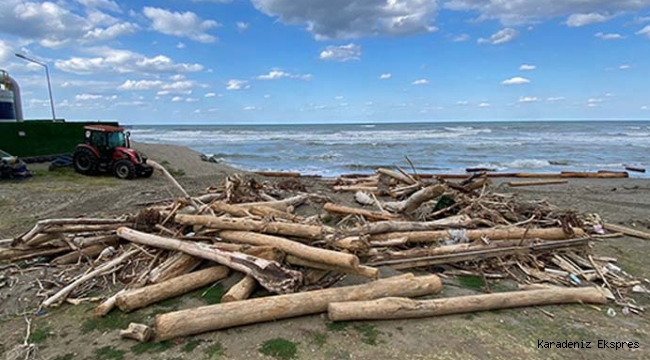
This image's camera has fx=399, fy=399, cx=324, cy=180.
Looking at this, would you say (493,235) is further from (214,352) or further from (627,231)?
(214,352)

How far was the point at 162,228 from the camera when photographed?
6.08m

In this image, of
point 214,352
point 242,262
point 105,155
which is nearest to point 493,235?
point 242,262

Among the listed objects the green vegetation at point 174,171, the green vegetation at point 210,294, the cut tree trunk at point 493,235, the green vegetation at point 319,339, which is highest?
the cut tree trunk at point 493,235

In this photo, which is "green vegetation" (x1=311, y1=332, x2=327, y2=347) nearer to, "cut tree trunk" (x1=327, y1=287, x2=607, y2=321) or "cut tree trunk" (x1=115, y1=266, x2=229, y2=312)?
"cut tree trunk" (x1=327, y1=287, x2=607, y2=321)

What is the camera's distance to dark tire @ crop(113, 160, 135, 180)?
15.8 meters

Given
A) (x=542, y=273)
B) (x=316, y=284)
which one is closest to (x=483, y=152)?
(x=542, y=273)

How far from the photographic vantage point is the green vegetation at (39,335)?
406cm

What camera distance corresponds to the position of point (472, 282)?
5324 mm

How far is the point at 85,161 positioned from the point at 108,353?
48.9ft

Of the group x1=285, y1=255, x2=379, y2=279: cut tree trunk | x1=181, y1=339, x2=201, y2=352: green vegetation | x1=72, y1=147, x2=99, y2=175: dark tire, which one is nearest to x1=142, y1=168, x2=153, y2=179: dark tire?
x1=72, y1=147, x2=99, y2=175: dark tire

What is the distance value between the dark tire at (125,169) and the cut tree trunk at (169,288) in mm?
12471

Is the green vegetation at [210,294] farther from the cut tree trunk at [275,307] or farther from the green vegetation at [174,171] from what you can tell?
the green vegetation at [174,171]

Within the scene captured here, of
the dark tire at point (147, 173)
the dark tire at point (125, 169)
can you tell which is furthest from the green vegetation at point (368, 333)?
the dark tire at point (147, 173)

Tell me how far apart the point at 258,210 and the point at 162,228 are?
1594 mm
